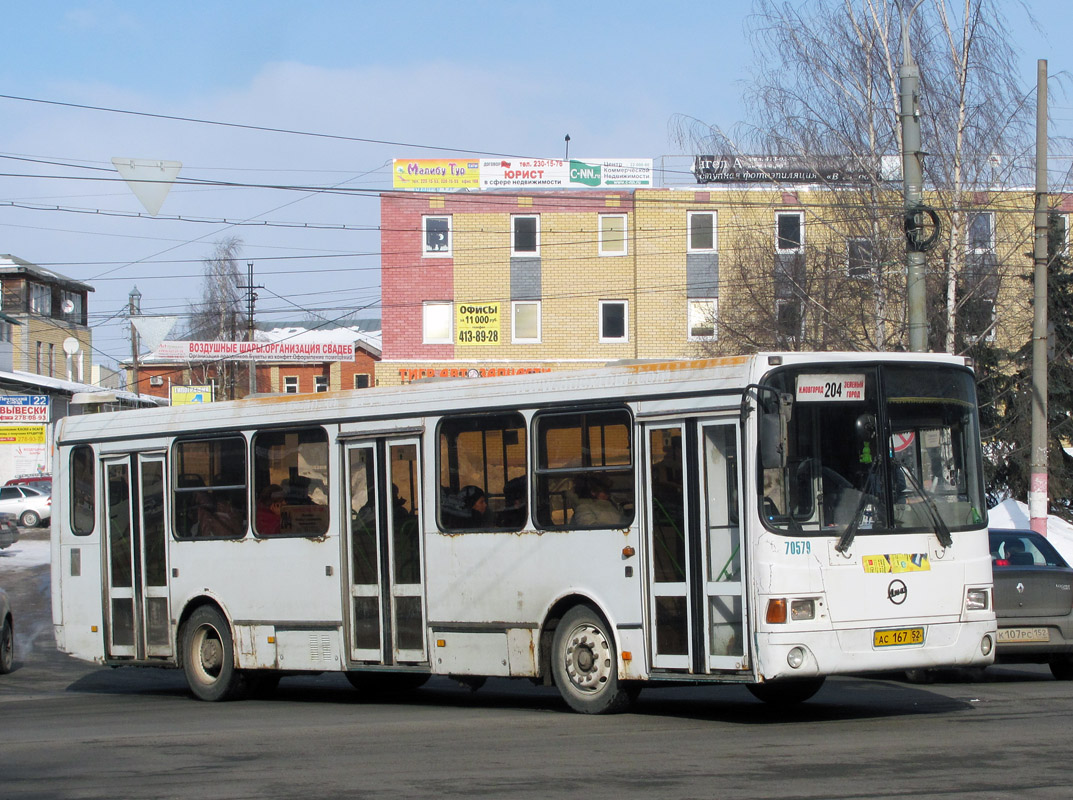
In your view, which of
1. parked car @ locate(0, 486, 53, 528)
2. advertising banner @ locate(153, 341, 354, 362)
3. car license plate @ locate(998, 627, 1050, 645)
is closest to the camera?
car license plate @ locate(998, 627, 1050, 645)

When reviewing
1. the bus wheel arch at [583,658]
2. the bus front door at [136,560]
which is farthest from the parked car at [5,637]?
the bus wheel arch at [583,658]

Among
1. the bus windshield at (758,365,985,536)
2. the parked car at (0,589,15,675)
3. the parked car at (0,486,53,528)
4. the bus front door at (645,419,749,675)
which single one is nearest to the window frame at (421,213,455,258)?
the parked car at (0,486,53,528)

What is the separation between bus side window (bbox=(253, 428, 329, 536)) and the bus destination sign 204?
4902mm

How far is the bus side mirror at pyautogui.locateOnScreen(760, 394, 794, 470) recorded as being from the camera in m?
9.63

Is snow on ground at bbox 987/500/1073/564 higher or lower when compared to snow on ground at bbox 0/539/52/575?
higher

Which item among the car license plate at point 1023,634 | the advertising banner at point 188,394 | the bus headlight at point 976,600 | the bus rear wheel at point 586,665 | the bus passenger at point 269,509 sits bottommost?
the car license plate at point 1023,634

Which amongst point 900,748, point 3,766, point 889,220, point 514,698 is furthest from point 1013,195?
point 3,766

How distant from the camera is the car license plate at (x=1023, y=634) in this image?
13.5 m

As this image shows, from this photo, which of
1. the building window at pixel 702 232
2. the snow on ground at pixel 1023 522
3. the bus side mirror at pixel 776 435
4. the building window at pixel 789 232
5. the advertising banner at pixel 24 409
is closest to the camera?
the bus side mirror at pixel 776 435

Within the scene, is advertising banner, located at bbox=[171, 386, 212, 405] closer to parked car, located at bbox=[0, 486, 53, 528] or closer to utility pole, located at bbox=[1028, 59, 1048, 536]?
parked car, located at bbox=[0, 486, 53, 528]

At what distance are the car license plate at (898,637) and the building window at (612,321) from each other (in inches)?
1457

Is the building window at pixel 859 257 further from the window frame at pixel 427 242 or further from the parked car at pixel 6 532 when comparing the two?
the parked car at pixel 6 532

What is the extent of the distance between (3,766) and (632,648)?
14.4 feet

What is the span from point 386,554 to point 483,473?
137cm
